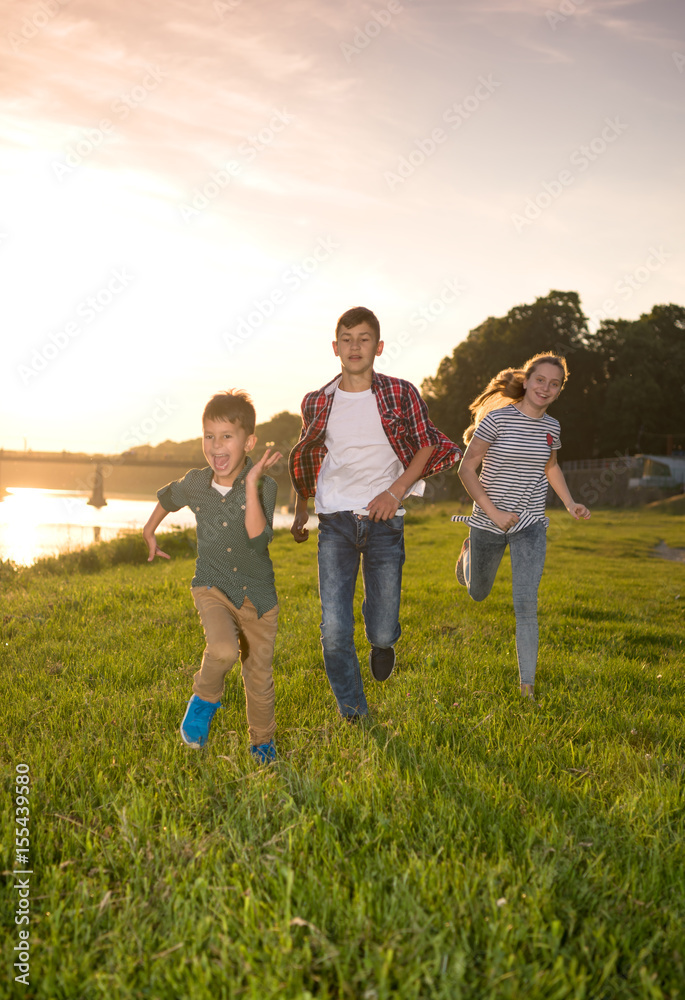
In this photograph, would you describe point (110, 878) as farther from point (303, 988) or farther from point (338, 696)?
point (338, 696)

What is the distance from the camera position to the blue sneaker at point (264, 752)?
Result: 11.2ft

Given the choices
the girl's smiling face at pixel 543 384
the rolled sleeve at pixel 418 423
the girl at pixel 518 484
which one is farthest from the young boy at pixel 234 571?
the girl's smiling face at pixel 543 384

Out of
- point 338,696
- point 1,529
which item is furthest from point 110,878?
point 1,529

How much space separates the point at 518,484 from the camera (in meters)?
5.05

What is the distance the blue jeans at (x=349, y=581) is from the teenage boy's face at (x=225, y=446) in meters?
0.79

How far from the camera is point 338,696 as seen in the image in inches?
163

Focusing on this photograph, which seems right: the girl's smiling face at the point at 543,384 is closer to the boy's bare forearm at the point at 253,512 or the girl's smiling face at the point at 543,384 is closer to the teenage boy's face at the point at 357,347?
the teenage boy's face at the point at 357,347

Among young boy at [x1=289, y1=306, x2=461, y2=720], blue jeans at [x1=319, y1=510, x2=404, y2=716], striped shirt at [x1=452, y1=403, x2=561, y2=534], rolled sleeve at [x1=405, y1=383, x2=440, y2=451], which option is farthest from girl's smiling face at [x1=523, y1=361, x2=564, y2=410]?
blue jeans at [x1=319, y1=510, x2=404, y2=716]

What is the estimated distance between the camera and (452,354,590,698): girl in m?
4.83

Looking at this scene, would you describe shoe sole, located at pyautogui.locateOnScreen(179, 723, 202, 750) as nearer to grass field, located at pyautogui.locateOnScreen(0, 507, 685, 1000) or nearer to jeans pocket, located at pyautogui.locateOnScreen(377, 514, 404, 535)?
grass field, located at pyautogui.locateOnScreen(0, 507, 685, 1000)

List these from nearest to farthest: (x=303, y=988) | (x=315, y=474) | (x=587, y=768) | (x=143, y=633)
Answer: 1. (x=303, y=988)
2. (x=587, y=768)
3. (x=315, y=474)
4. (x=143, y=633)

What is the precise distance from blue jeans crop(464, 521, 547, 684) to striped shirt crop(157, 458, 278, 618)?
201 cm

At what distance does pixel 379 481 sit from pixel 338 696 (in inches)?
54.9

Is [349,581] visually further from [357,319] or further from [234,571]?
[357,319]
